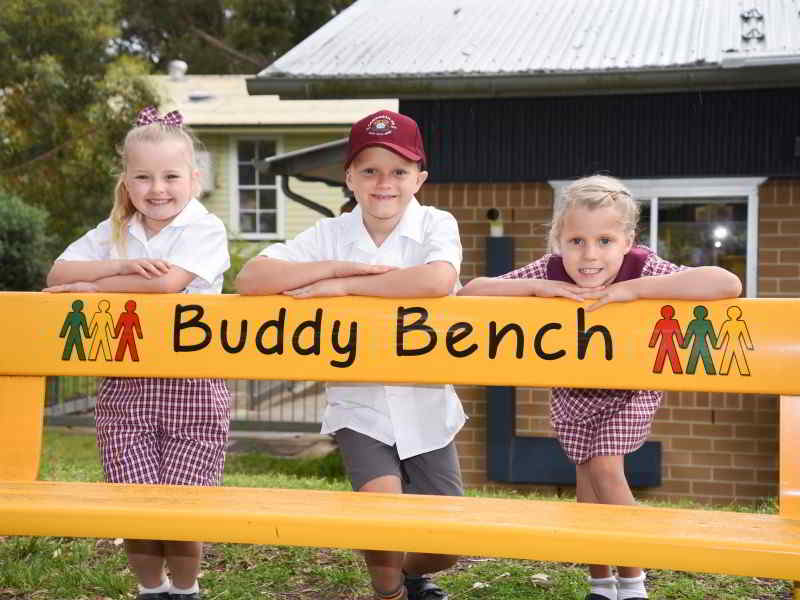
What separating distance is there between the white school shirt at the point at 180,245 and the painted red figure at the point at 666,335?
134 centimetres

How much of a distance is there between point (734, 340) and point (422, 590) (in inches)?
48.9

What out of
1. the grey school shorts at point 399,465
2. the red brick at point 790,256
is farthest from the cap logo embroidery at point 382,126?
the red brick at point 790,256

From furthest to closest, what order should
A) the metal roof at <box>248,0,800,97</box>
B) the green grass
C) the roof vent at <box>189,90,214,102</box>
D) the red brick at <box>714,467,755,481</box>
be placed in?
the roof vent at <box>189,90,214,102</box>
the red brick at <box>714,467,755,481</box>
the metal roof at <box>248,0,800,97</box>
the green grass

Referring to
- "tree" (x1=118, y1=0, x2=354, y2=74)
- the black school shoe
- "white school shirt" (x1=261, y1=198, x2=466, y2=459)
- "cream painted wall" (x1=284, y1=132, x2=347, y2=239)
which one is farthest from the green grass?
"tree" (x1=118, y1=0, x2=354, y2=74)

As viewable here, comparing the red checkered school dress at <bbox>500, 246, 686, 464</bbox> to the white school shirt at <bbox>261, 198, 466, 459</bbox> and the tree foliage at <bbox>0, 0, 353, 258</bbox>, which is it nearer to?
the white school shirt at <bbox>261, 198, 466, 459</bbox>

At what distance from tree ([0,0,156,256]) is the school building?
25.5 ft

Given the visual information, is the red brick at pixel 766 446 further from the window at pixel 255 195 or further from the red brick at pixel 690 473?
the window at pixel 255 195

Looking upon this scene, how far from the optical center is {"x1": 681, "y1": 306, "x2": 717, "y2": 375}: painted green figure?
276cm

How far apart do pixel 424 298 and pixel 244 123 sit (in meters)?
Answer: 15.5

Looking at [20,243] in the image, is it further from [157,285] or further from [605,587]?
[605,587]

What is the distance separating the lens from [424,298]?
2.89m

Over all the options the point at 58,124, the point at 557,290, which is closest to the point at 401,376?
the point at 557,290

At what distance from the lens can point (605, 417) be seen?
9.55 ft

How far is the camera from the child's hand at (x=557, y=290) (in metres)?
2.83
